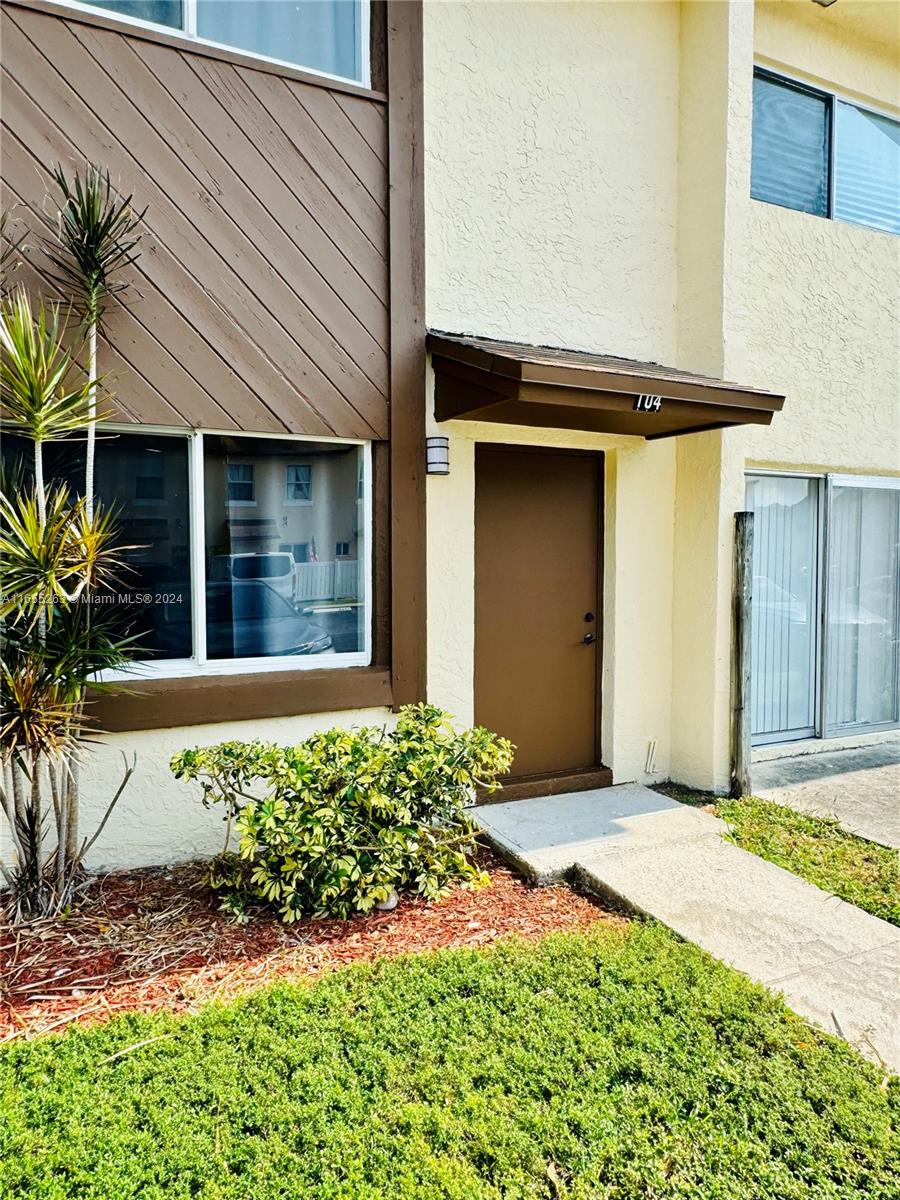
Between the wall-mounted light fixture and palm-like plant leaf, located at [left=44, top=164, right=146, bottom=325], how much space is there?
2135mm

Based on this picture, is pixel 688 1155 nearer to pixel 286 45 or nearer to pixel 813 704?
pixel 813 704

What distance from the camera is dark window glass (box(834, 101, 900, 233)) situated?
24.6 feet

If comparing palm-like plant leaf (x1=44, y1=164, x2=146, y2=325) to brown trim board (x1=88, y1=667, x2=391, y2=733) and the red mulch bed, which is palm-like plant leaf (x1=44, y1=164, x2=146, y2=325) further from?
the red mulch bed

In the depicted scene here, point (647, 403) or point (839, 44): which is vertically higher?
point (839, 44)

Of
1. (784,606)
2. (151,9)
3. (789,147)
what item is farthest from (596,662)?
(151,9)

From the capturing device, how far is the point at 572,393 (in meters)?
4.80

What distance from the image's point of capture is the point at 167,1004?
3402 mm

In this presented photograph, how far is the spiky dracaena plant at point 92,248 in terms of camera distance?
403 centimetres

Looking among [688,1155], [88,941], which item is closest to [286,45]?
[88,941]

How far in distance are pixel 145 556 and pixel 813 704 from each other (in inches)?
246

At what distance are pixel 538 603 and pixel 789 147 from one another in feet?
16.7

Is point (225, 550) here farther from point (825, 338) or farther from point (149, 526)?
point (825, 338)

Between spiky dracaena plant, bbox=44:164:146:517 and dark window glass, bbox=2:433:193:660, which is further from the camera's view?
dark window glass, bbox=2:433:193:660

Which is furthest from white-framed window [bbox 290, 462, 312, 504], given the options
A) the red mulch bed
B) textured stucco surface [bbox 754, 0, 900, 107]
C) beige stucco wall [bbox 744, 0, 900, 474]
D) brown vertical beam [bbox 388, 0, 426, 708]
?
textured stucco surface [bbox 754, 0, 900, 107]
